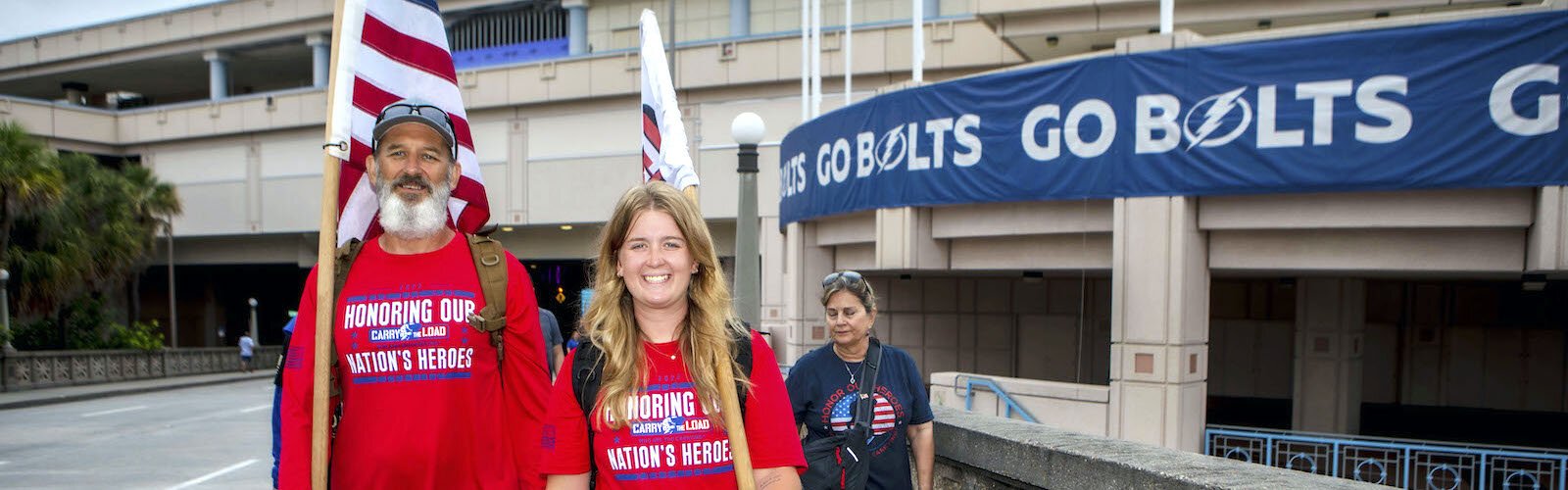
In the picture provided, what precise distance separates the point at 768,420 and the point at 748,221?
469 centimetres

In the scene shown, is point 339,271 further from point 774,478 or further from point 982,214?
point 982,214

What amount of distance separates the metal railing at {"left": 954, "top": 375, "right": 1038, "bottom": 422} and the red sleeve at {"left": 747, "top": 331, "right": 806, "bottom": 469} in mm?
8342

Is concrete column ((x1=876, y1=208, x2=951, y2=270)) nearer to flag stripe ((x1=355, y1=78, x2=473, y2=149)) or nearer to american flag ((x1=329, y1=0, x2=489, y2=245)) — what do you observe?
american flag ((x1=329, y1=0, x2=489, y2=245))

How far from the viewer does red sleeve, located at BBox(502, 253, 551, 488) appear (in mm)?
3396

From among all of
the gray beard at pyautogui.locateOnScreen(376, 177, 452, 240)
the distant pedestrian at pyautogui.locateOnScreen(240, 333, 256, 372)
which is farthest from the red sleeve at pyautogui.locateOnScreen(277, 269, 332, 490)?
the distant pedestrian at pyautogui.locateOnScreen(240, 333, 256, 372)

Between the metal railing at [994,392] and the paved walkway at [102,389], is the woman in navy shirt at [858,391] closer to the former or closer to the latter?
the metal railing at [994,392]

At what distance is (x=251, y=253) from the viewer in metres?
34.3

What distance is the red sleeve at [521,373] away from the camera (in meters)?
3.40

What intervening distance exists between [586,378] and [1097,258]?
9789mm

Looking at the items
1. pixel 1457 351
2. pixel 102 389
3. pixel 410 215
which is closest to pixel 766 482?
pixel 410 215

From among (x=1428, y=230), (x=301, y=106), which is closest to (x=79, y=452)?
(x=1428, y=230)

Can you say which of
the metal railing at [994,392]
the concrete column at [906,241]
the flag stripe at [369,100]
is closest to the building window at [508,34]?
the concrete column at [906,241]

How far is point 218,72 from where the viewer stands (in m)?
35.1

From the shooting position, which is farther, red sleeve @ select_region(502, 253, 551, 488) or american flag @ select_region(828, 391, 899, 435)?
american flag @ select_region(828, 391, 899, 435)
